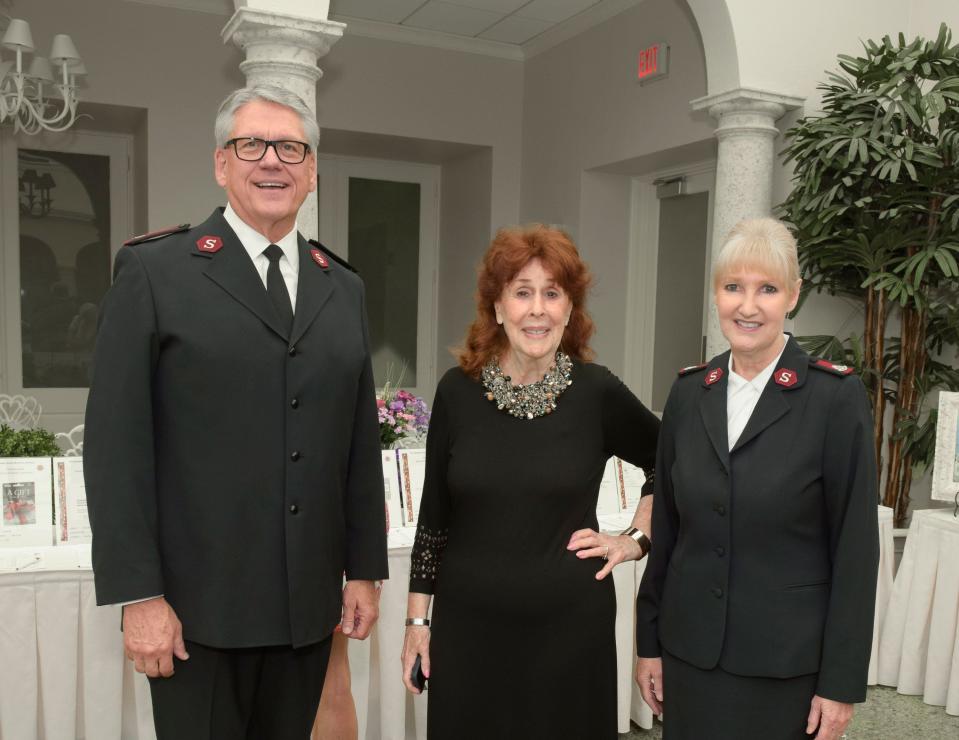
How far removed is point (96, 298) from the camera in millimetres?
6441

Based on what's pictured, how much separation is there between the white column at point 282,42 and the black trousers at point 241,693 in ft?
7.33

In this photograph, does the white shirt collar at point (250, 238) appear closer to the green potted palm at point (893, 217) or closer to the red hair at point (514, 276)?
the red hair at point (514, 276)

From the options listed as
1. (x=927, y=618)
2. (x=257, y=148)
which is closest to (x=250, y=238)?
(x=257, y=148)

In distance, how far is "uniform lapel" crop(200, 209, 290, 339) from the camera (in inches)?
53.4

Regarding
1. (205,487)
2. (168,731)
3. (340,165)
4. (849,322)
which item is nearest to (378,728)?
(168,731)

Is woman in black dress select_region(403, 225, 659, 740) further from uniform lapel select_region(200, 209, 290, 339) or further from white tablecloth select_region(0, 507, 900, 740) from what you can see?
white tablecloth select_region(0, 507, 900, 740)

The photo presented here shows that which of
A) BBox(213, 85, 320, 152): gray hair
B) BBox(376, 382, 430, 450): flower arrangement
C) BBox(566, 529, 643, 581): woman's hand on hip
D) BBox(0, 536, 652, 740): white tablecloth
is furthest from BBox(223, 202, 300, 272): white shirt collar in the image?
BBox(376, 382, 430, 450): flower arrangement

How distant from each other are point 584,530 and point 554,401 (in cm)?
25

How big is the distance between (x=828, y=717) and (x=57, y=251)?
6276 mm

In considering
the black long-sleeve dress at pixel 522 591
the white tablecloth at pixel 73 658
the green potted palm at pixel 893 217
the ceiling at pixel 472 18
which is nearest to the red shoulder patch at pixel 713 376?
the black long-sleeve dress at pixel 522 591

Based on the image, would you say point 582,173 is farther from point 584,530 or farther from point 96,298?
point 584,530

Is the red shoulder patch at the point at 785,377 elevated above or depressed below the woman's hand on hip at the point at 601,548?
above

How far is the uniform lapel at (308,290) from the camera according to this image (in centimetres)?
140

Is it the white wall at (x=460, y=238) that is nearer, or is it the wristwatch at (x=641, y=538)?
the wristwatch at (x=641, y=538)
